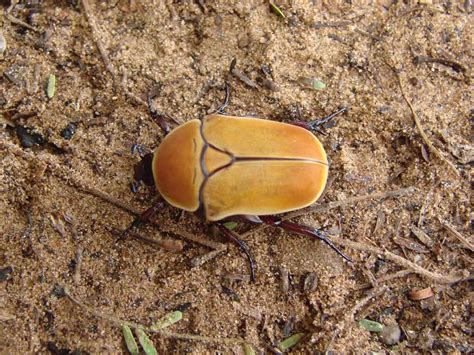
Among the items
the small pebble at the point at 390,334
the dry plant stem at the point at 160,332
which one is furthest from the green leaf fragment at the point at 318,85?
the dry plant stem at the point at 160,332

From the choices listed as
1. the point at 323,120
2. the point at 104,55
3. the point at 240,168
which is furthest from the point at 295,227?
the point at 104,55

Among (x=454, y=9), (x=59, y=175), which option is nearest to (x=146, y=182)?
(x=59, y=175)

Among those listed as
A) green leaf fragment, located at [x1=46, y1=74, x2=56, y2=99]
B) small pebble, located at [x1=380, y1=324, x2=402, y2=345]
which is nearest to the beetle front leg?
green leaf fragment, located at [x1=46, y1=74, x2=56, y2=99]

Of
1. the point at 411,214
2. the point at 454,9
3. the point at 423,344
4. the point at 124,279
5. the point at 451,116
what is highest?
the point at 454,9

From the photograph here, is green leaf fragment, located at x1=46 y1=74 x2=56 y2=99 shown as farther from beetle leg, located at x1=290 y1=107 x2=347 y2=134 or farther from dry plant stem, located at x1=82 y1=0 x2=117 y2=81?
beetle leg, located at x1=290 y1=107 x2=347 y2=134

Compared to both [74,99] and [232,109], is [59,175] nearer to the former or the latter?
[74,99]

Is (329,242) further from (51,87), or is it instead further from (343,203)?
(51,87)
